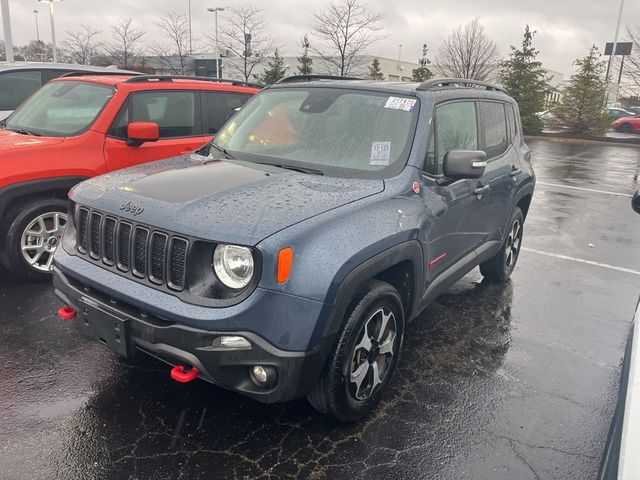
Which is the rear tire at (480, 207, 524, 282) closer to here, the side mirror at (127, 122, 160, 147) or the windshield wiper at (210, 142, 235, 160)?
the windshield wiper at (210, 142, 235, 160)

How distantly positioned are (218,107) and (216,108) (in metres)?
0.03

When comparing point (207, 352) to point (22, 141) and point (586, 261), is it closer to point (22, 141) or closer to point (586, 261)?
point (22, 141)

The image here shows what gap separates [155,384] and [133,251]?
1.06 metres

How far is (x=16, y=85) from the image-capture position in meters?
7.29

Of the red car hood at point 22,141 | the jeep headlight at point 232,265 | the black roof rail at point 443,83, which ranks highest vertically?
the black roof rail at point 443,83

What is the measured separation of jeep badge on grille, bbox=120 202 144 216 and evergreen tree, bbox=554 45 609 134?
28885mm

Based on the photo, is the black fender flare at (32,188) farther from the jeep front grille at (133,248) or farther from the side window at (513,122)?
the side window at (513,122)

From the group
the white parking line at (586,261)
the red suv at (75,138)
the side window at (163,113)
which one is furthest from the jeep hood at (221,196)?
the white parking line at (586,261)

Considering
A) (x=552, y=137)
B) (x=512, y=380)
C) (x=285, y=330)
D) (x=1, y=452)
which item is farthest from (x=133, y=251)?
(x=552, y=137)

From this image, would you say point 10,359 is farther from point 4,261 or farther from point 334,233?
point 334,233

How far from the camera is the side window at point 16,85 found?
→ 23.7 ft

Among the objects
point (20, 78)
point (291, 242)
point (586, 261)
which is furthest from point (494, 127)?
point (20, 78)

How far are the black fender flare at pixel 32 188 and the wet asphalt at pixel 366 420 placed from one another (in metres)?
0.81

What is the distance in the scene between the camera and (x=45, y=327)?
3.95m
